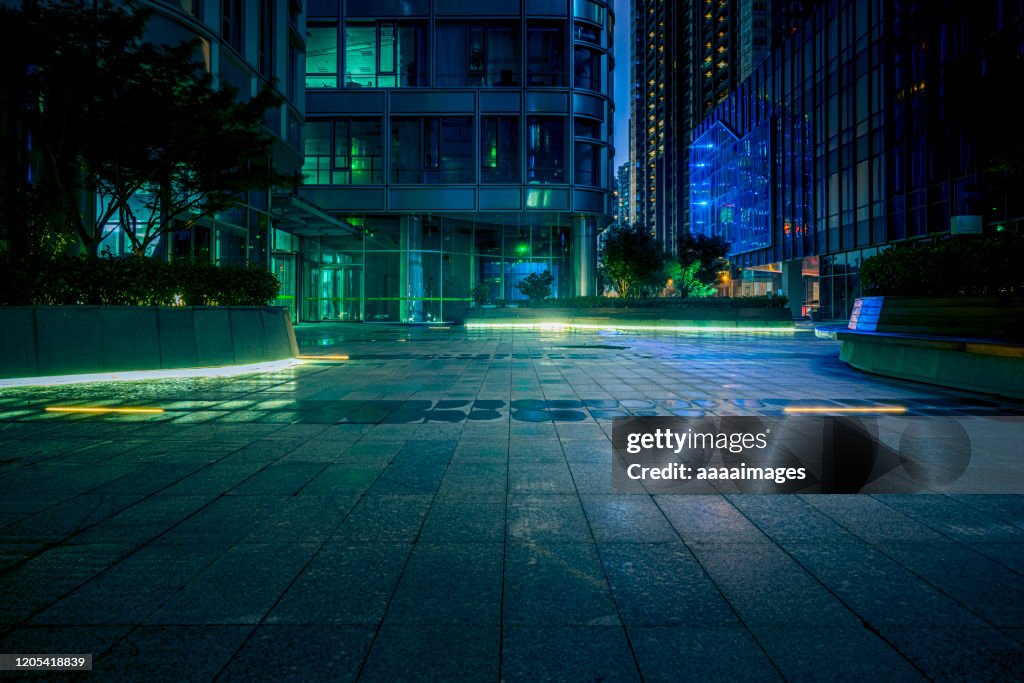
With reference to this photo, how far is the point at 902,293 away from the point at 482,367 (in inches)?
339

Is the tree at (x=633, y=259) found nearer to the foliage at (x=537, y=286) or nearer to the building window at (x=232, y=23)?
the foliage at (x=537, y=286)

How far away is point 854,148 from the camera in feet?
151

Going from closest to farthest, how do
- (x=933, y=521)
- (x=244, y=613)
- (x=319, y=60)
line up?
(x=244, y=613), (x=933, y=521), (x=319, y=60)

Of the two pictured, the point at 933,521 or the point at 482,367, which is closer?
the point at 933,521

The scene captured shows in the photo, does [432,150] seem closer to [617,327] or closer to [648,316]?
[617,327]

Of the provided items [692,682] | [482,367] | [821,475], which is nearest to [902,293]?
[482,367]

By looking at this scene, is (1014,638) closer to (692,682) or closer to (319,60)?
(692,682)

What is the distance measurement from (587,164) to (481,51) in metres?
8.86

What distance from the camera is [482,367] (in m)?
15.6

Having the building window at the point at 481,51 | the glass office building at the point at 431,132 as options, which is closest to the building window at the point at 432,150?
the glass office building at the point at 431,132

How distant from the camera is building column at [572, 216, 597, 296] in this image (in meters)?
44.2

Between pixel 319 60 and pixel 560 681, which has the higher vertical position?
pixel 319 60

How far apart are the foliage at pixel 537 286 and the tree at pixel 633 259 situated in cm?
376

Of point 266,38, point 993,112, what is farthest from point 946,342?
point 266,38
